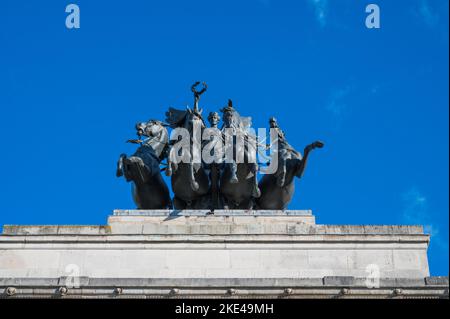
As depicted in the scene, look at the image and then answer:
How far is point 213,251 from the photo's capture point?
29.2 m

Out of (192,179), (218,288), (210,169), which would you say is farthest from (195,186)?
(218,288)

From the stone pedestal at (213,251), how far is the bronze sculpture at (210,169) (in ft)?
5.61

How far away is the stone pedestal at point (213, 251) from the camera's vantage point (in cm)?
2878

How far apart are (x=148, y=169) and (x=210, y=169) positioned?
1854mm

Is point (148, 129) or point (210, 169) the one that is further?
point (148, 129)

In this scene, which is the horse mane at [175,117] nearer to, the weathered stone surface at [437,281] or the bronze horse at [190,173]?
the bronze horse at [190,173]

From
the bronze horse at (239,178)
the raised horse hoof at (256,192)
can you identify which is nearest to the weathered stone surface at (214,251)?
the raised horse hoof at (256,192)

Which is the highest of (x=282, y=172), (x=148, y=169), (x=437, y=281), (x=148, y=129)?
(x=148, y=129)

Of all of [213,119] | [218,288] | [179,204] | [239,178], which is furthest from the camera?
[213,119]

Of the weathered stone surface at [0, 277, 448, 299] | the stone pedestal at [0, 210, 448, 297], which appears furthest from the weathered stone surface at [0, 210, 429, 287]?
the weathered stone surface at [0, 277, 448, 299]

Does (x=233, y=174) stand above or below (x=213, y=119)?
below

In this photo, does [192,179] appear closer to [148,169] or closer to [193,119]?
[148,169]
